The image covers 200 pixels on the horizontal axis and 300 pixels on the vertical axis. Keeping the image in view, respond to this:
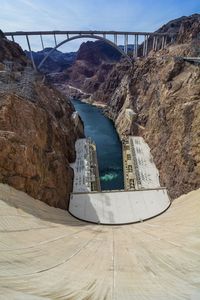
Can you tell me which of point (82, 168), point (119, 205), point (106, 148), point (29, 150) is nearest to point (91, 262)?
point (29, 150)

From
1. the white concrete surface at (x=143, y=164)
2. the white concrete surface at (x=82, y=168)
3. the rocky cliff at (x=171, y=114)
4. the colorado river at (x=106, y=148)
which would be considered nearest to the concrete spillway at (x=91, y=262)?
the rocky cliff at (x=171, y=114)

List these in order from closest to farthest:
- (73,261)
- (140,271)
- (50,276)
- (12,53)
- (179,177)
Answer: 1. (50,276)
2. (140,271)
3. (73,261)
4. (179,177)
5. (12,53)

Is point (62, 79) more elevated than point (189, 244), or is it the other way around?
point (62, 79)

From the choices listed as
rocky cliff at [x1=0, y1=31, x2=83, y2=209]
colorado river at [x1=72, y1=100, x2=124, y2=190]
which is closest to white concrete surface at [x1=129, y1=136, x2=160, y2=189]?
colorado river at [x1=72, y1=100, x2=124, y2=190]

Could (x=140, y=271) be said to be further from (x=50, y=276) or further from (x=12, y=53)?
(x=12, y=53)

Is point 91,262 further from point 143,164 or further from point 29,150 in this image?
point 143,164

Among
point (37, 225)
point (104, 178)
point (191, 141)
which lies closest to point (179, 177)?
point (191, 141)
